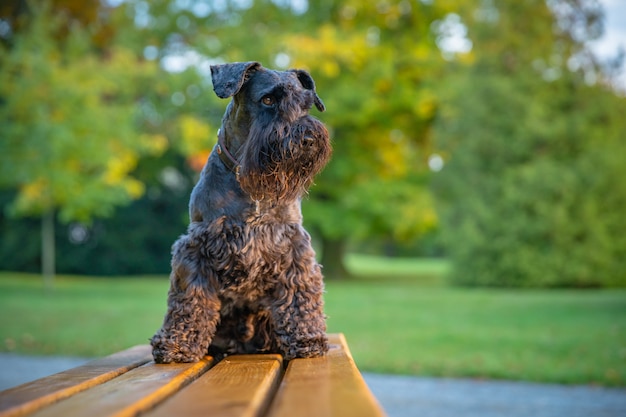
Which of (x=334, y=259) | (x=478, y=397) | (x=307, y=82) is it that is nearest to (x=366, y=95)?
(x=334, y=259)

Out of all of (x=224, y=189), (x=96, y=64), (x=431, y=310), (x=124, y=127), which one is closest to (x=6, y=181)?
(x=124, y=127)

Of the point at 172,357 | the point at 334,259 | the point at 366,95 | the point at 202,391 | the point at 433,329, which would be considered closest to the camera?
the point at 202,391

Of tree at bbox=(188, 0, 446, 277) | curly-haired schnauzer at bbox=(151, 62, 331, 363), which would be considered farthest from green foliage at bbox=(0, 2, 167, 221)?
curly-haired schnauzer at bbox=(151, 62, 331, 363)

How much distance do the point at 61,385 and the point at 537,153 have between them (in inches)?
741

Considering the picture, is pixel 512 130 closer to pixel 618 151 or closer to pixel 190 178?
pixel 618 151

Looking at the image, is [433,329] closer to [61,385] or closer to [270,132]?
[270,132]

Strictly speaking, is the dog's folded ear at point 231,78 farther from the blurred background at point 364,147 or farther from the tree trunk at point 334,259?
the tree trunk at point 334,259

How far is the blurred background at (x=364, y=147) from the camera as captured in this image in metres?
15.3

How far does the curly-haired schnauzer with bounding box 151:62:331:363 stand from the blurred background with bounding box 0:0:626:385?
832 centimetres

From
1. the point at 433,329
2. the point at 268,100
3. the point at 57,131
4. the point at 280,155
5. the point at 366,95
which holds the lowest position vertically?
the point at 433,329

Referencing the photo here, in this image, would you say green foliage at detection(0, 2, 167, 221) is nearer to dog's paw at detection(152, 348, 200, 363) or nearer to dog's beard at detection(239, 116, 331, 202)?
dog's paw at detection(152, 348, 200, 363)

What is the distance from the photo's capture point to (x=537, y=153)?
19.6 m

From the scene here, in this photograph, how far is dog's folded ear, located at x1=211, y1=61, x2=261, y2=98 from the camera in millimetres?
2885

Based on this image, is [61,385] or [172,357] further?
[172,357]
